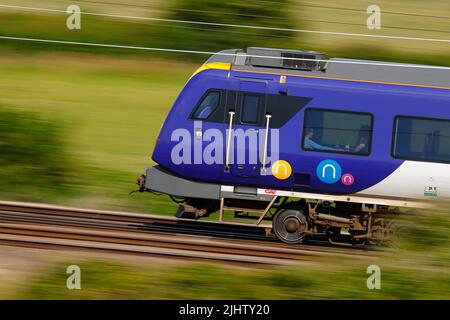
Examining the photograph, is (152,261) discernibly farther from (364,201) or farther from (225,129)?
(364,201)

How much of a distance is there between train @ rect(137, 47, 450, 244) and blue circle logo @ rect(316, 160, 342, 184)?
2 cm

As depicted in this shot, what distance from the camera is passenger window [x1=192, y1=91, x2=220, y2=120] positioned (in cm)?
1453

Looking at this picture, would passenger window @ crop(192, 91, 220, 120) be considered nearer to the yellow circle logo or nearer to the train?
the train

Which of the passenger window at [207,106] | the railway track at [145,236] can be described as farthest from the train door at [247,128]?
the railway track at [145,236]

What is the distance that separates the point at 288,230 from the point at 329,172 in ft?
4.45

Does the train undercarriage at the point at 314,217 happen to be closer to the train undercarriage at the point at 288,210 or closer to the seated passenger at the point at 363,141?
the train undercarriage at the point at 288,210

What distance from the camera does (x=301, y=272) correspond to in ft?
36.8

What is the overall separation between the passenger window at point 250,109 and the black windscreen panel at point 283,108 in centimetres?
23

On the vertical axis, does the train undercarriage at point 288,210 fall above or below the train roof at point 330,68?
below

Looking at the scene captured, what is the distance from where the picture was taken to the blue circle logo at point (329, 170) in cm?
1434

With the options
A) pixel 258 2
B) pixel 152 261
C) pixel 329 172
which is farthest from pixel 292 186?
pixel 258 2

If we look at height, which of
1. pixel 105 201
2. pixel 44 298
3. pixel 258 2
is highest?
pixel 258 2

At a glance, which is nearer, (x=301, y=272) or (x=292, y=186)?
(x=301, y=272)

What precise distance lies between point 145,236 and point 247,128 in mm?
2497
